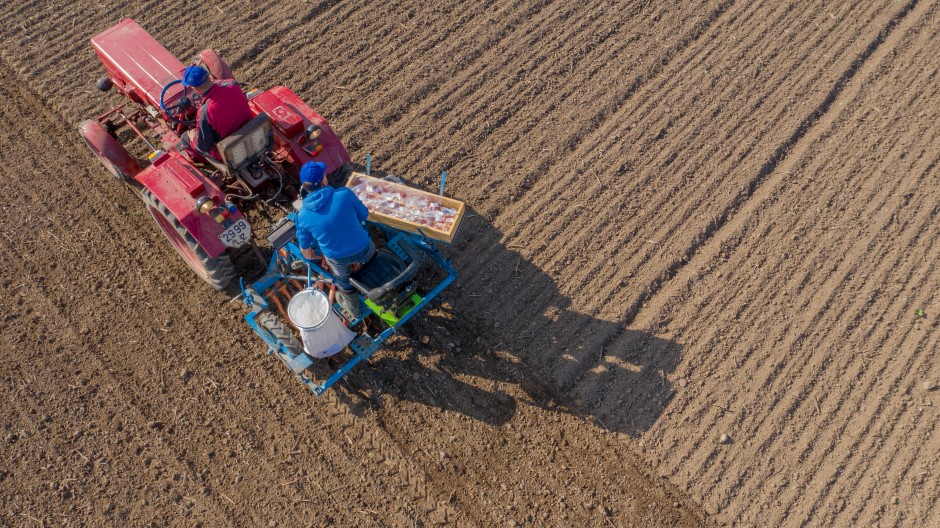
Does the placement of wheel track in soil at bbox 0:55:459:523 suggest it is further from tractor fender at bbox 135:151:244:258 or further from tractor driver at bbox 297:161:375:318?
tractor driver at bbox 297:161:375:318

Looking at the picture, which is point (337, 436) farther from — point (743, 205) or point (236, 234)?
point (743, 205)

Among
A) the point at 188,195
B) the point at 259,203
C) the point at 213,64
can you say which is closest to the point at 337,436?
the point at 188,195

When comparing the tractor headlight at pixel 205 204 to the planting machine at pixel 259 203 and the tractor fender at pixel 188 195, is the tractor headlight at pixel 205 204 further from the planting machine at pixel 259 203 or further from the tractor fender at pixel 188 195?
the tractor fender at pixel 188 195

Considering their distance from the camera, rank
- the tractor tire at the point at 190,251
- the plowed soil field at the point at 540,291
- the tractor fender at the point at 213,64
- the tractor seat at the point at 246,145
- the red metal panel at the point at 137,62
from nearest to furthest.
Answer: the tractor seat at the point at 246,145 < the plowed soil field at the point at 540,291 < the tractor tire at the point at 190,251 < the red metal panel at the point at 137,62 < the tractor fender at the point at 213,64

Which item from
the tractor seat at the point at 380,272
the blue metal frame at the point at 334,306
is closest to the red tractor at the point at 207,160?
the blue metal frame at the point at 334,306

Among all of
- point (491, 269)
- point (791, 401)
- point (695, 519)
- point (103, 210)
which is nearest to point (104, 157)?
point (103, 210)

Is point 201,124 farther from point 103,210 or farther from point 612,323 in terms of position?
point 612,323

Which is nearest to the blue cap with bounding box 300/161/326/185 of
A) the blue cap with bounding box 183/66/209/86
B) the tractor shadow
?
the blue cap with bounding box 183/66/209/86
